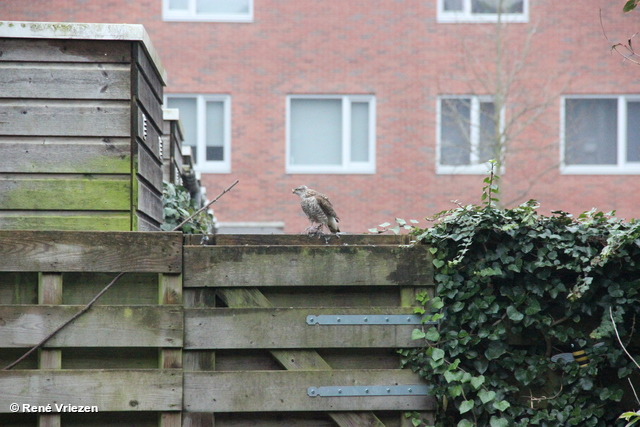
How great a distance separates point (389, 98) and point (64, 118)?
39.0ft

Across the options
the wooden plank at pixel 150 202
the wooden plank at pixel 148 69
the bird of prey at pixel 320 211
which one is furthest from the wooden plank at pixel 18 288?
the bird of prey at pixel 320 211

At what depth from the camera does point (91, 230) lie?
4176 mm

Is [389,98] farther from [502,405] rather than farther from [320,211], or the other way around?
[502,405]

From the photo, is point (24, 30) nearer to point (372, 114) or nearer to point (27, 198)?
point (27, 198)

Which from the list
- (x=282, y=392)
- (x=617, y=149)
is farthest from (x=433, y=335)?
(x=617, y=149)

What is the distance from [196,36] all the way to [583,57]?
8.20m

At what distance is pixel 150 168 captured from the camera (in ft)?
15.9

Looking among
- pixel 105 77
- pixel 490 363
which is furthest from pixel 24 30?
pixel 490 363

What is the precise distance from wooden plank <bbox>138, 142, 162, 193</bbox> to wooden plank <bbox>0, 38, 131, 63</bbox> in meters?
0.57

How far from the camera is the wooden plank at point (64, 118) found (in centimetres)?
431

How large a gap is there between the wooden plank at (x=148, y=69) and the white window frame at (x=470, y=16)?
1165 cm

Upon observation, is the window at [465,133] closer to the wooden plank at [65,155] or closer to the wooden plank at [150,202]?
the wooden plank at [150,202]

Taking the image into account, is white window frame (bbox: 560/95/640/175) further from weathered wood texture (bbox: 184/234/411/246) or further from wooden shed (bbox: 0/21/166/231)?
wooden shed (bbox: 0/21/166/231)

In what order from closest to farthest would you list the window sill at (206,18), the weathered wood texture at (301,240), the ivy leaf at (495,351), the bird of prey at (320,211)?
1. the ivy leaf at (495,351)
2. the weathered wood texture at (301,240)
3. the bird of prey at (320,211)
4. the window sill at (206,18)
